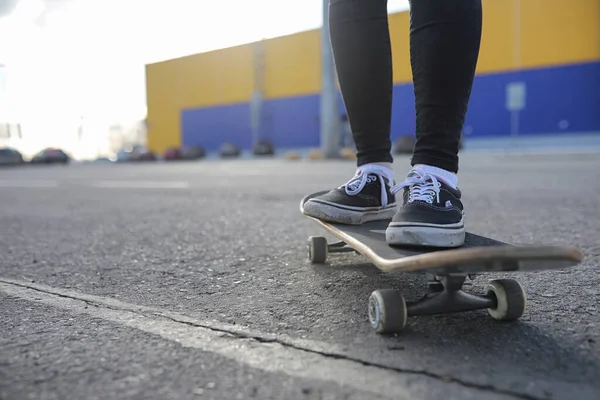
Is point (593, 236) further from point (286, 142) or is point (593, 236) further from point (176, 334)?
point (286, 142)

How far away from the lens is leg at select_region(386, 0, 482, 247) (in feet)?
4.09

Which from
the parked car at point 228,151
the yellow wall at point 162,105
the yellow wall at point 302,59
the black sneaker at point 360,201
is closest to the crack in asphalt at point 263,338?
the black sneaker at point 360,201

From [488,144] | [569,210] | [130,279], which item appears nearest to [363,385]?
[130,279]

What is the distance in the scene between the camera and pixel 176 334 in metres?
1.04

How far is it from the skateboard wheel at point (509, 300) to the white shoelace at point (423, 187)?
24 cm

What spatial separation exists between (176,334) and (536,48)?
83.0 ft

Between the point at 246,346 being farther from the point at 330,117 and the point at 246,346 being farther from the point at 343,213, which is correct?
the point at 330,117

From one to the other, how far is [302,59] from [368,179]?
2897 cm

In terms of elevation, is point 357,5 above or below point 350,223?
above

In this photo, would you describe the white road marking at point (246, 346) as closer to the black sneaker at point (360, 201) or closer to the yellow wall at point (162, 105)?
the black sneaker at point (360, 201)

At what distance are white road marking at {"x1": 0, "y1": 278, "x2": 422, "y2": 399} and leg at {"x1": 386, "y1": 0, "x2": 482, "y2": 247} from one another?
0.45 meters

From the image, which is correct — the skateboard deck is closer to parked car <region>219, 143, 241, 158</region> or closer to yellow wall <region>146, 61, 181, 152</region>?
parked car <region>219, 143, 241, 158</region>

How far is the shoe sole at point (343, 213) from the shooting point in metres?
1.48

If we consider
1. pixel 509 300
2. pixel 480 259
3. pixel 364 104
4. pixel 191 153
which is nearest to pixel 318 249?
pixel 364 104
